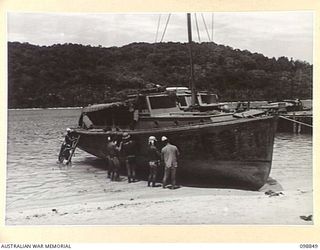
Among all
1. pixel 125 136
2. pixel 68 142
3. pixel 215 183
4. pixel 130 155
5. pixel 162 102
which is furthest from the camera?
pixel 68 142

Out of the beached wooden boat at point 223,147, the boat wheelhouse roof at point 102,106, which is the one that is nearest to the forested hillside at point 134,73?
the boat wheelhouse roof at point 102,106

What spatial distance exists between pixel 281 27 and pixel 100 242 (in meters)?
1.69

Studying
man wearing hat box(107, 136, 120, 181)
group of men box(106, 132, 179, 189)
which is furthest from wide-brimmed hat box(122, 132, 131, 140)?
man wearing hat box(107, 136, 120, 181)

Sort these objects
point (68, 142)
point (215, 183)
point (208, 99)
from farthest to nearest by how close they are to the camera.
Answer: point (68, 142)
point (208, 99)
point (215, 183)

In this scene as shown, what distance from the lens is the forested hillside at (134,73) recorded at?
11.0 ft

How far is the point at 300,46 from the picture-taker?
321 cm

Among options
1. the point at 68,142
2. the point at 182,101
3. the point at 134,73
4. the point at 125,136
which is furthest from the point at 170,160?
the point at 68,142

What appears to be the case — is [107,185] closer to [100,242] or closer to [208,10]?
[100,242]

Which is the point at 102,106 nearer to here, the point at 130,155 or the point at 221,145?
the point at 130,155

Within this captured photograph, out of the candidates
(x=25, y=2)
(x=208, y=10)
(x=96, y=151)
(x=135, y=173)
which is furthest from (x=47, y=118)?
(x=208, y=10)

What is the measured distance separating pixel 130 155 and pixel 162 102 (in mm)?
609

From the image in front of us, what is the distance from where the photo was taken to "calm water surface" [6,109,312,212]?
10.3ft

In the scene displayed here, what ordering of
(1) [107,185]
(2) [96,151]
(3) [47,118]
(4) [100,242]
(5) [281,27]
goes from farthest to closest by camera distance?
1. (3) [47,118]
2. (2) [96,151]
3. (1) [107,185]
4. (5) [281,27]
5. (4) [100,242]

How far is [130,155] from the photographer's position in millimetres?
3709
